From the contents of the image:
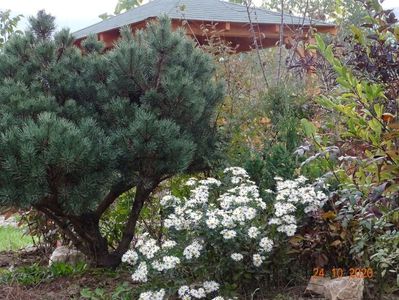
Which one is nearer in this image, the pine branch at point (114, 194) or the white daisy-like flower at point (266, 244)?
the white daisy-like flower at point (266, 244)

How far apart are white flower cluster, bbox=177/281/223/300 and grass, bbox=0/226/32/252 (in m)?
2.66

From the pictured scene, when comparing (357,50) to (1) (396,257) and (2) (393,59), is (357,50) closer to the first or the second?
(2) (393,59)

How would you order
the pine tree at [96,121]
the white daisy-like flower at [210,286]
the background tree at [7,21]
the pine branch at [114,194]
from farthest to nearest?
1. the background tree at [7,21]
2. the pine branch at [114,194]
3. the pine tree at [96,121]
4. the white daisy-like flower at [210,286]

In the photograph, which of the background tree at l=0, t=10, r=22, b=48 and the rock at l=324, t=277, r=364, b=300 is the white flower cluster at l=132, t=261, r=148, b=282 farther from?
the background tree at l=0, t=10, r=22, b=48

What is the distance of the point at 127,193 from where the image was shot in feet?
14.3

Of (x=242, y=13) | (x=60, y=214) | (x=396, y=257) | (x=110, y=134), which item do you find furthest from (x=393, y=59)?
(x=242, y=13)

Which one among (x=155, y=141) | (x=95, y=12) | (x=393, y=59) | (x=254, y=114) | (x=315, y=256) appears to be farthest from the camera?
(x=95, y=12)

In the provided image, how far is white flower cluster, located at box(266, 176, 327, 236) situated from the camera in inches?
119

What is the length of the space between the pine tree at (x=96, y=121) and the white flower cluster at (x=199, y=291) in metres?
0.77

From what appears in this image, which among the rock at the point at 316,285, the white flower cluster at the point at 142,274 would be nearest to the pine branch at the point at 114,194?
the white flower cluster at the point at 142,274

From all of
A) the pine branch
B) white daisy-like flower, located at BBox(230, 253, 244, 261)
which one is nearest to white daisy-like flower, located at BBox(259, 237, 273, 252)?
white daisy-like flower, located at BBox(230, 253, 244, 261)

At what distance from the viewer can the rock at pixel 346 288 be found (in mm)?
2924

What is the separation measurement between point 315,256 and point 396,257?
477 mm

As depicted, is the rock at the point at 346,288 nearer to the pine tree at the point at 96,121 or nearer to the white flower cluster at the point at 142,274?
the white flower cluster at the point at 142,274
